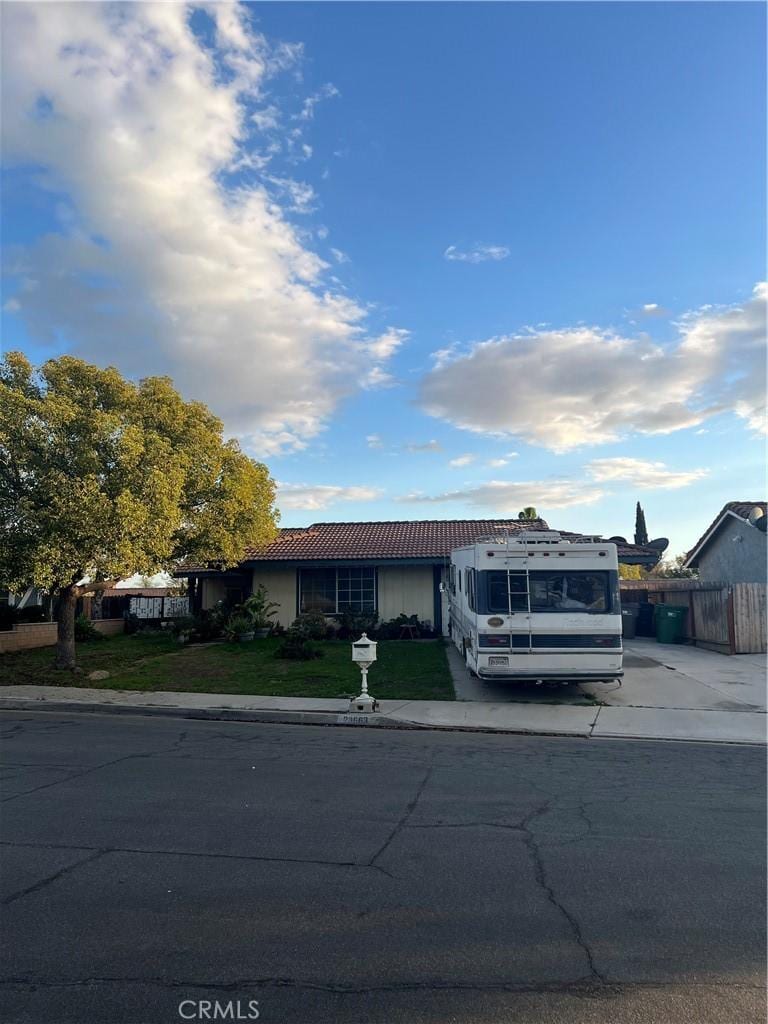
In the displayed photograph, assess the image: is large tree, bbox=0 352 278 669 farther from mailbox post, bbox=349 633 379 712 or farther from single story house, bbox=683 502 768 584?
single story house, bbox=683 502 768 584

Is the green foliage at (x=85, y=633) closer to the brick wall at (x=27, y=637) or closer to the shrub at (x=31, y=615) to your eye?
the brick wall at (x=27, y=637)

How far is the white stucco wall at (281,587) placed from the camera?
77.9 feet

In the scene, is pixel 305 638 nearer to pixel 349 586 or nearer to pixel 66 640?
pixel 349 586

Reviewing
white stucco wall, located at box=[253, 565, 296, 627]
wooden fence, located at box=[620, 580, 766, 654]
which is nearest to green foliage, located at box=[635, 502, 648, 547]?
wooden fence, located at box=[620, 580, 766, 654]

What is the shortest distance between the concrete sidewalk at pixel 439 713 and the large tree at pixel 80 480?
8.47 ft

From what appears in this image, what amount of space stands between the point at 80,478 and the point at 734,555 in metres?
23.6

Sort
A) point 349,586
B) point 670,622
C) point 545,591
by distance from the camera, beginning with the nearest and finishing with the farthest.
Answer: point 545,591, point 670,622, point 349,586

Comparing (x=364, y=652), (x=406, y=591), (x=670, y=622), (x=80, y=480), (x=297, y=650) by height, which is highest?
(x=80, y=480)

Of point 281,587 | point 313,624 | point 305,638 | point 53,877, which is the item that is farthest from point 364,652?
point 281,587

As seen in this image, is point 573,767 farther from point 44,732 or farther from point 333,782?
point 44,732

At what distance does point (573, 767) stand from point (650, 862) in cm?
328

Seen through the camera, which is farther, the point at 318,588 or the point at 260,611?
the point at 318,588

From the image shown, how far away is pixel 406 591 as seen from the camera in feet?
76.7

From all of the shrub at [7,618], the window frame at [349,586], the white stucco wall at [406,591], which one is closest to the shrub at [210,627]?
the window frame at [349,586]
